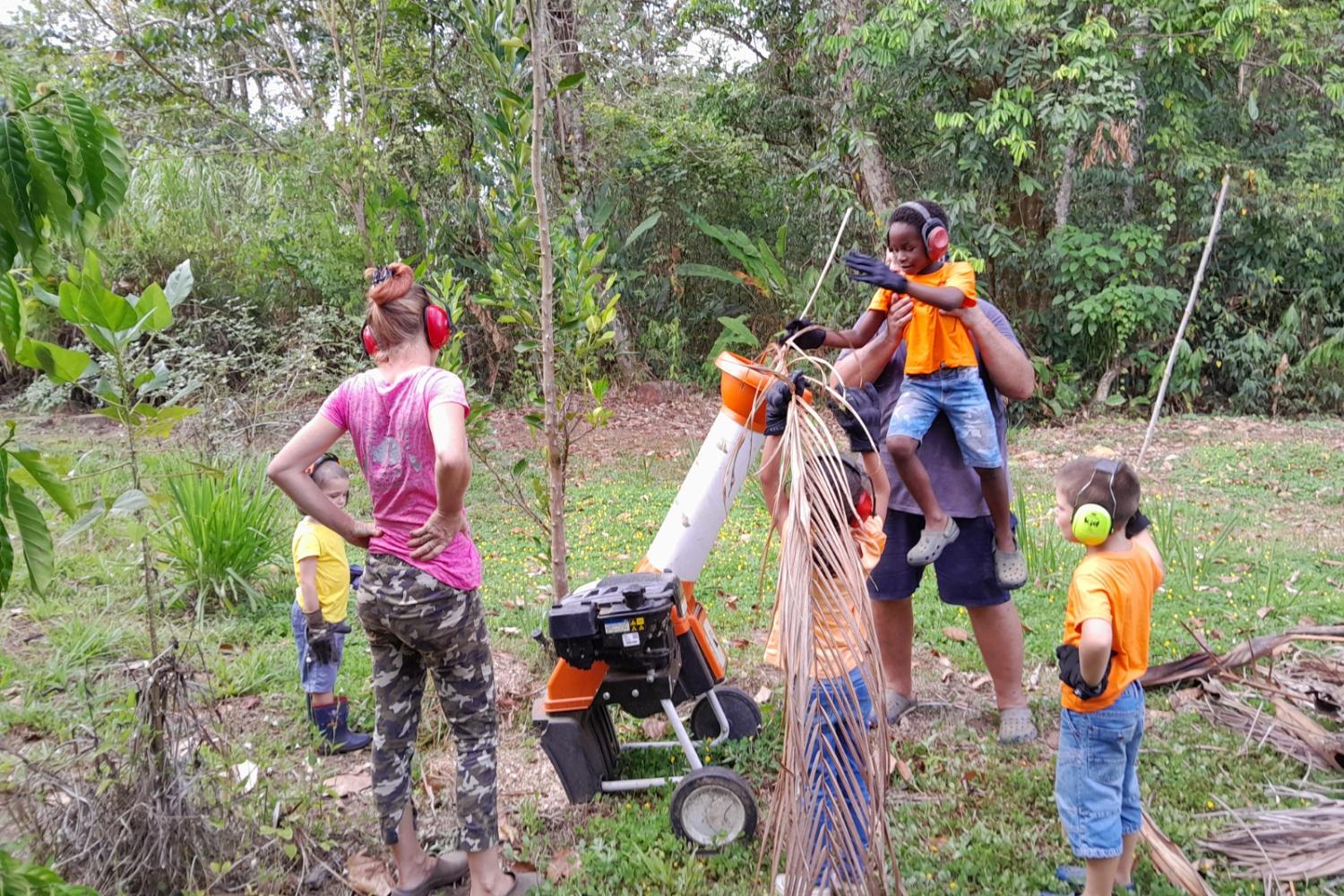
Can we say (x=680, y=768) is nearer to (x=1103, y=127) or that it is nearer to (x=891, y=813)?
(x=891, y=813)

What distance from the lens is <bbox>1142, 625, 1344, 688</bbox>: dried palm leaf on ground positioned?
389cm

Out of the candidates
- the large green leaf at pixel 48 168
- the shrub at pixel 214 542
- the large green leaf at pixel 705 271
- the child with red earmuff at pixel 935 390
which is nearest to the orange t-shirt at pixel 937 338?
the child with red earmuff at pixel 935 390

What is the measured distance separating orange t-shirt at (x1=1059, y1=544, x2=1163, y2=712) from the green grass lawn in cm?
76

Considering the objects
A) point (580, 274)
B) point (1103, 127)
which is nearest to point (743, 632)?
point (580, 274)

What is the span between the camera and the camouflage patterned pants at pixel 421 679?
2945 mm

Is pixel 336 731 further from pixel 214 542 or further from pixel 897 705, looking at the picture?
pixel 897 705

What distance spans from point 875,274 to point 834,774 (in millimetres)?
1684

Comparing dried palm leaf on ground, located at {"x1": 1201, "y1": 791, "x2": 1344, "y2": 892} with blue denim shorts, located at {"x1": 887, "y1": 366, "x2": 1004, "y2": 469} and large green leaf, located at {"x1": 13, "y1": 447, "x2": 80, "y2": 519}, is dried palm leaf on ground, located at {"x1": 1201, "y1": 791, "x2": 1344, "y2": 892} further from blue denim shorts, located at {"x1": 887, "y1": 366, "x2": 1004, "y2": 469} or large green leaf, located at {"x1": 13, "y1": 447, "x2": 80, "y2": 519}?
large green leaf, located at {"x1": 13, "y1": 447, "x2": 80, "y2": 519}

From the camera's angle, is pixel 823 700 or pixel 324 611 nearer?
pixel 823 700

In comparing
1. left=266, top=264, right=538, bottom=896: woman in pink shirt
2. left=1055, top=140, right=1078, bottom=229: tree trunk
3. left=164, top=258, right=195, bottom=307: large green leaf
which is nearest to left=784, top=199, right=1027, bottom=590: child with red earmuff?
left=266, top=264, right=538, bottom=896: woman in pink shirt

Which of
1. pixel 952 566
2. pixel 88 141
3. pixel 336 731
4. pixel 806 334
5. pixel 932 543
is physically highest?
pixel 88 141

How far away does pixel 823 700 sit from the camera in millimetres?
2334

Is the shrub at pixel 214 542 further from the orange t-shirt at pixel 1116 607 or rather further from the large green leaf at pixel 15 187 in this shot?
the orange t-shirt at pixel 1116 607

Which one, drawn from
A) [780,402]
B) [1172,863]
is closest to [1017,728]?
[1172,863]
